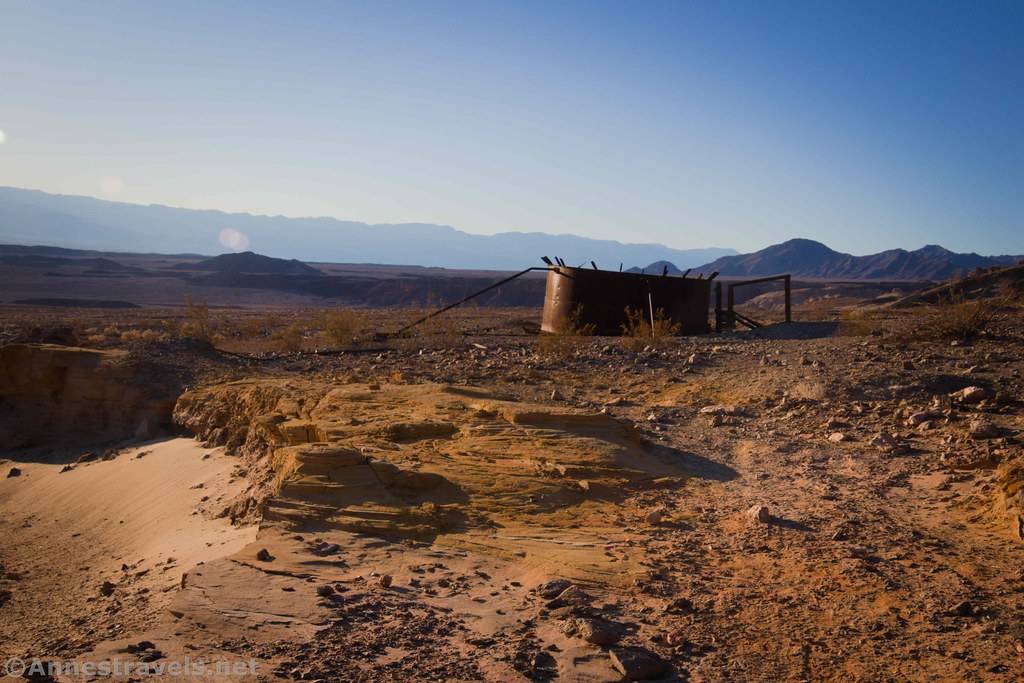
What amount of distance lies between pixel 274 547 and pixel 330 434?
5.72 ft

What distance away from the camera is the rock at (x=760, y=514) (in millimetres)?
5047

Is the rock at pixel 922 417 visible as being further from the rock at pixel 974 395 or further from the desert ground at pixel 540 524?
the rock at pixel 974 395

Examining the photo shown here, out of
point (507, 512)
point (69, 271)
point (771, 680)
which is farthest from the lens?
point (69, 271)

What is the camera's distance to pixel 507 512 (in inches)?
208

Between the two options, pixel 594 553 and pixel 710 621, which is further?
pixel 594 553

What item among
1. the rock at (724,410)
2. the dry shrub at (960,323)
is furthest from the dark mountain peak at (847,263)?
the rock at (724,410)

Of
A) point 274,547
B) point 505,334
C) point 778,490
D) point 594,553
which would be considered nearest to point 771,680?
point 594,553

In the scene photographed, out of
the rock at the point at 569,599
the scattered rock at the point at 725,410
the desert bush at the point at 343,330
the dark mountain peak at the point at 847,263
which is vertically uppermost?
the dark mountain peak at the point at 847,263

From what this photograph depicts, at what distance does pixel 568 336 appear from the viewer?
509 inches

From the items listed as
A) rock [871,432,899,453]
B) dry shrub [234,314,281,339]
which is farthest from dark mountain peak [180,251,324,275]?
rock [871,432,899,453]

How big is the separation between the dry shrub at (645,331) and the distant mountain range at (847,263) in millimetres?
78761

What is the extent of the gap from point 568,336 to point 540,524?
Result: 7.92m

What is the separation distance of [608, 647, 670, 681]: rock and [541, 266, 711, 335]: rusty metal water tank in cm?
1100

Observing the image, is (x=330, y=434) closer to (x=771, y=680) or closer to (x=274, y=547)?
(x=274, y=547)
